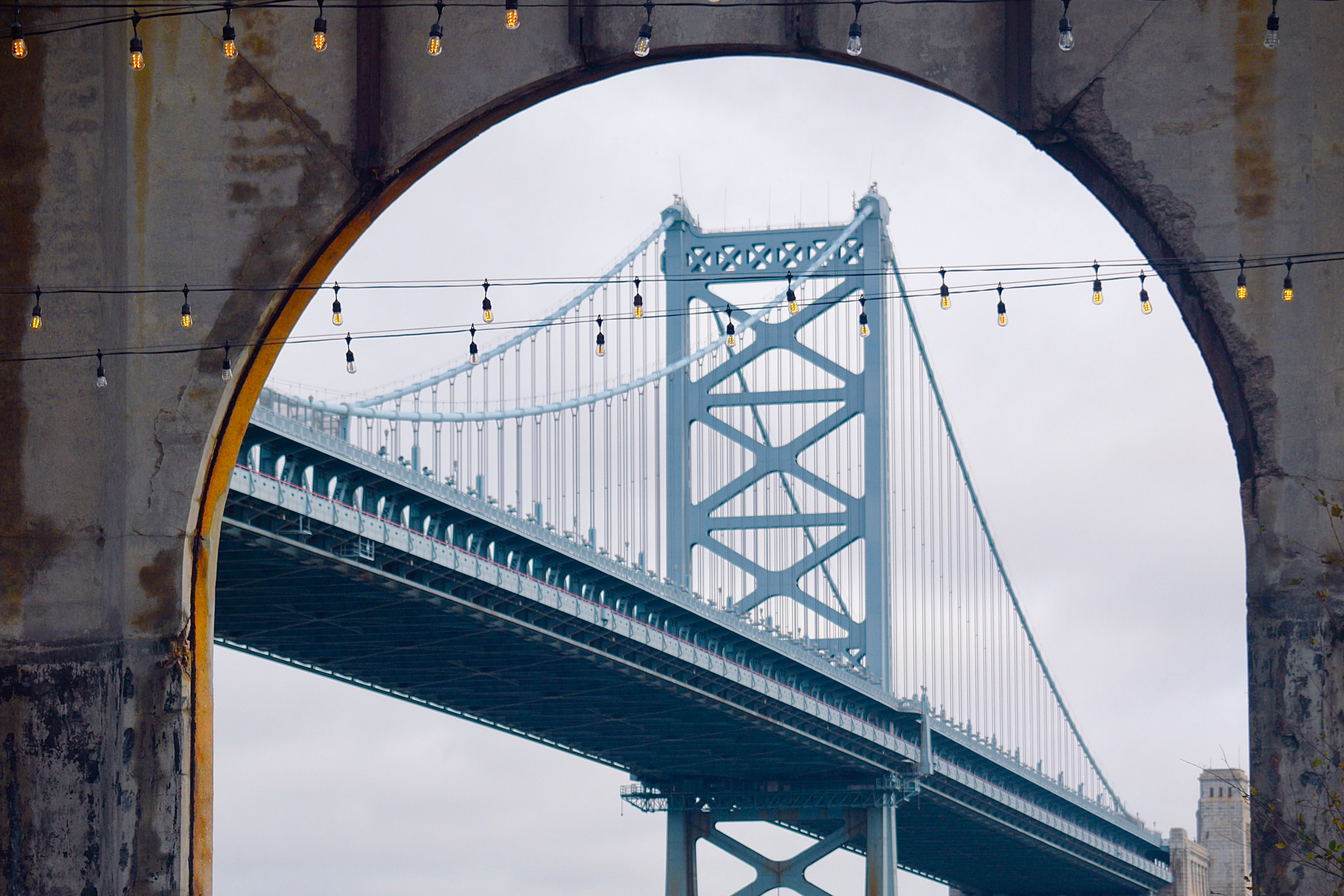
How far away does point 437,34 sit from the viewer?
11273 mm

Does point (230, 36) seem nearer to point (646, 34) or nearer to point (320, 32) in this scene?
point (320, 32)

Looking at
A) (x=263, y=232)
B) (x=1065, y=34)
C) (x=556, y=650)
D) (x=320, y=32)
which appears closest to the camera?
(x=1065, y=34)

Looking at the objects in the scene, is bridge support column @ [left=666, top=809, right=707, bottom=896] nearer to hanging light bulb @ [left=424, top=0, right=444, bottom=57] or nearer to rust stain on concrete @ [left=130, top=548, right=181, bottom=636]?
rust stain on concrete @ [left=130, top=548, right=181, bottom=636]

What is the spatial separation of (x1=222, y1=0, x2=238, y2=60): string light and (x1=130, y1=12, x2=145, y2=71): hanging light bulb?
41 cm

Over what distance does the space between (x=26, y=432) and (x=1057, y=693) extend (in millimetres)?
62409

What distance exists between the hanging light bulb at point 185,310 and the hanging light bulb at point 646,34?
2564 millimetres

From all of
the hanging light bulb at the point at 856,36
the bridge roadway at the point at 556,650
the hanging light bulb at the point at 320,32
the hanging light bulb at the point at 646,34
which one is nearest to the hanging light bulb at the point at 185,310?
the hanging light bulb at the point at 320,32

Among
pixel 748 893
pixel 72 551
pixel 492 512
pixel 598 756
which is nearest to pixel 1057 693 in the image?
pixel 748 893

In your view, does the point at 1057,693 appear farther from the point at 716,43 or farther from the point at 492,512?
the point at 716,43

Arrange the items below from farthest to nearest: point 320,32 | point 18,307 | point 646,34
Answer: point 18,307 < point 320,32 < point 646,34

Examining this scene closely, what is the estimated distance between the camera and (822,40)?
1155 centimetres

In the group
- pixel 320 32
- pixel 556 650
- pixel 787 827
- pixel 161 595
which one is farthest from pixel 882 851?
pixel 320 32

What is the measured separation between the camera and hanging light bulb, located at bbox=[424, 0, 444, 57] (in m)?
11.2

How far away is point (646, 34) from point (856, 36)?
3.27ft
